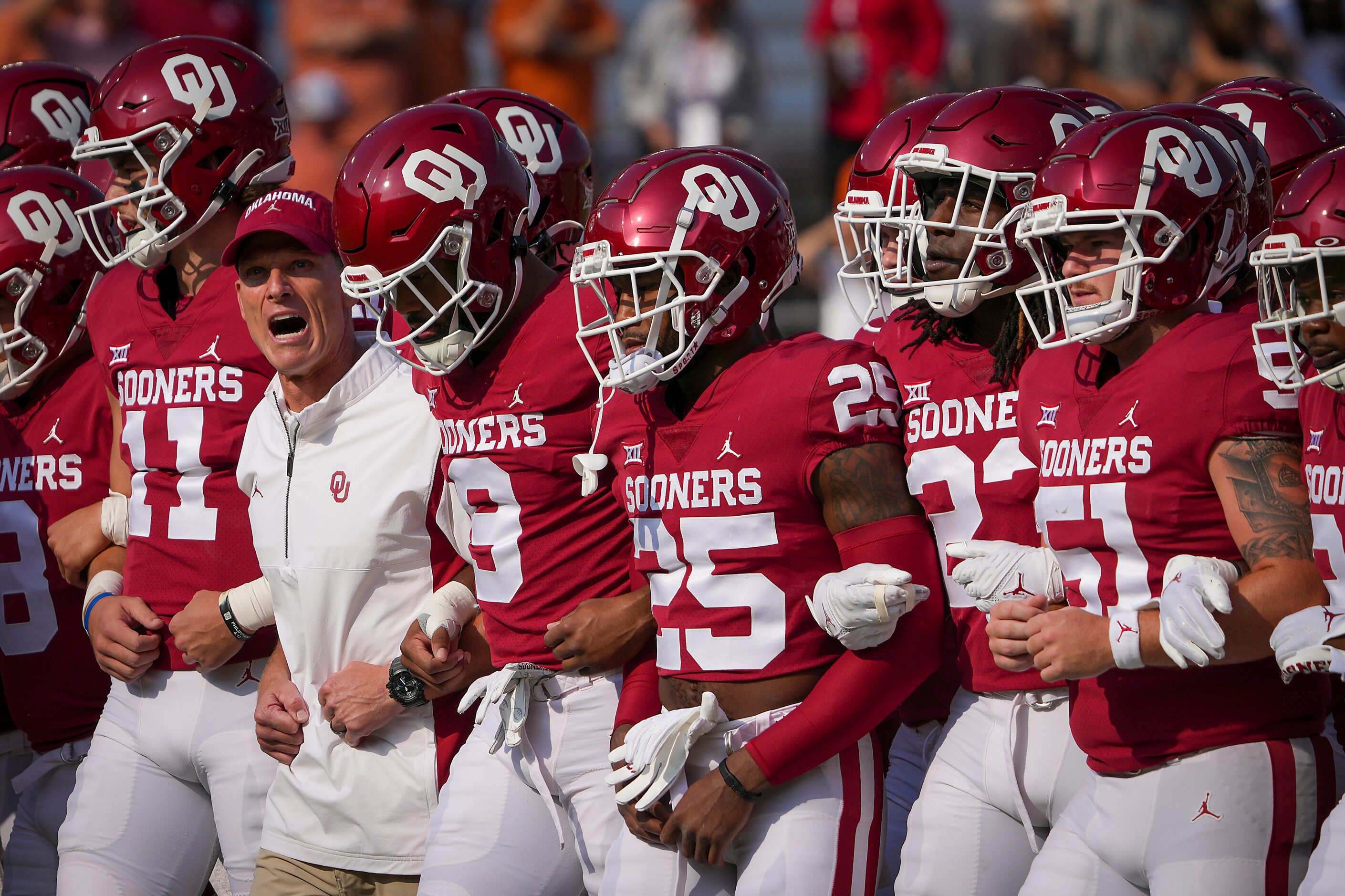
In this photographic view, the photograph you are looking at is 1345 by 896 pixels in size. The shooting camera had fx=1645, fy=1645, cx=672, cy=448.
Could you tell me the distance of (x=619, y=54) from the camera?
34.1 feet

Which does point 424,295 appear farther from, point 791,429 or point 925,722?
point 925,722

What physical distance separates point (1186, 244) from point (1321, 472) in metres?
0.56

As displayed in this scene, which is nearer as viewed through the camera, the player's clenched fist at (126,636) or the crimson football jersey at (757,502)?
the crimson football jersey at (757,502)

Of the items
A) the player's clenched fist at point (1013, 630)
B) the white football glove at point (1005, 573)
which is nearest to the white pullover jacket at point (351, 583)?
the white football glove at point (1005, 573)

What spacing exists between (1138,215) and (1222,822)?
1.08m

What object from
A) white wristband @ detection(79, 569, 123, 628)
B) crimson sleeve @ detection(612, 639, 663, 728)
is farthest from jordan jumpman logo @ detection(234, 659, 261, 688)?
crimson sleeve @ detection(612, 639, 663, 728)

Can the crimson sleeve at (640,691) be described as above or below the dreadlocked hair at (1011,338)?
below

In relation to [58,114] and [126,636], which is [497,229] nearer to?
[126,636]

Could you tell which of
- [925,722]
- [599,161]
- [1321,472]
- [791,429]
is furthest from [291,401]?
[599,161]

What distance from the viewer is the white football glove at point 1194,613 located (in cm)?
Answer: 261

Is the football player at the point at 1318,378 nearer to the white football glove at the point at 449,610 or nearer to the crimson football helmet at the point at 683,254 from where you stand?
the crimson football helmet at the point at 683,254

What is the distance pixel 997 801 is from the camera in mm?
3340

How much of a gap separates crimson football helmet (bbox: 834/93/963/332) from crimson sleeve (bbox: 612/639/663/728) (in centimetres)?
96

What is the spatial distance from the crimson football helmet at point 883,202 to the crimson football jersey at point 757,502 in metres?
0.46
